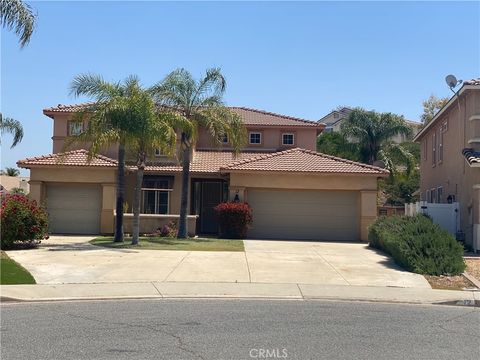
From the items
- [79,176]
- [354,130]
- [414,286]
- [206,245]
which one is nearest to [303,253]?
[206,245]

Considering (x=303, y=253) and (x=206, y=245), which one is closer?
(x=303, y=253)

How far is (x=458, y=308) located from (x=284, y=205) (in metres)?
15.5

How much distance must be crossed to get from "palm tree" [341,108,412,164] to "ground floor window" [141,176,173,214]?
55.1 ft

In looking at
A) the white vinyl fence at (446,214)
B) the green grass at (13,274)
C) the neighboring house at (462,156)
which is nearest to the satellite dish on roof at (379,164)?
the neighboring house at (462,156)

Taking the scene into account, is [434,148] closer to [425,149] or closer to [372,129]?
[425,149]

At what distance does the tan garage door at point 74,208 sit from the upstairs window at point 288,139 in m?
11.7

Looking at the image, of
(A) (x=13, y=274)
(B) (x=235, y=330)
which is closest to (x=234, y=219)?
(A) (x=13, y=274)

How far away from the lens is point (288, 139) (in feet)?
115

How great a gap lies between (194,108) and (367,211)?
874 cm

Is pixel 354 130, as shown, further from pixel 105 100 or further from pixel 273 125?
pixel 105 100

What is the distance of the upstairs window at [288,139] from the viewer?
34.8 metres

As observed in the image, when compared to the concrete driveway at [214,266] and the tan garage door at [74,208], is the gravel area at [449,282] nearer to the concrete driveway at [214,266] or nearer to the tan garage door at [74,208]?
the concrete driveway at [214,266]

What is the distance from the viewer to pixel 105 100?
72.5 feet

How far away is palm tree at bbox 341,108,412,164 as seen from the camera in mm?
41344
